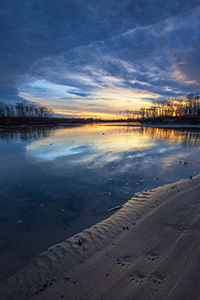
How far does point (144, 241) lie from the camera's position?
11.1 feet

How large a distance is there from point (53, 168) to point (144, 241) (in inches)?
296

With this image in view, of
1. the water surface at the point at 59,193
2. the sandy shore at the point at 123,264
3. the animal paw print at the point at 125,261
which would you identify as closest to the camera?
the sandy shore at the point at 123,264

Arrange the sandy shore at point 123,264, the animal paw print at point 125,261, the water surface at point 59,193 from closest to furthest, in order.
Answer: the sandy shore at point 123,264
the animal paw print at point 125,261
the water surface at point 59,193

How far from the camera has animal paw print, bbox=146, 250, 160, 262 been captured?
284 cm

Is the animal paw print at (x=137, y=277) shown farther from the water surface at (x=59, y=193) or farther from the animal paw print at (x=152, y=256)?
the water surface at (x=59, y=193)

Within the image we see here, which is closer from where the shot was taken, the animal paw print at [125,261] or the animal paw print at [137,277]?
the animal paw print at [137,277]

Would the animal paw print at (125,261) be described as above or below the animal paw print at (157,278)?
below

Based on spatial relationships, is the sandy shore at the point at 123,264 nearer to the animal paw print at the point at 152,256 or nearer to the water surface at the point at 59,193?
the animal paw print at the point at 152,256

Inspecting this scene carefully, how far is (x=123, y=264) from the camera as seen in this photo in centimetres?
280

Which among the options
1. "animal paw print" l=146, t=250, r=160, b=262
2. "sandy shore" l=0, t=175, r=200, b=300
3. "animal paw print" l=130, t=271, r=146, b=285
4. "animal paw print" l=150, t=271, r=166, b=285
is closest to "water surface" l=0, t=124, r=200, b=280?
"sandy shore" l=0, t=175, r=200, b=300

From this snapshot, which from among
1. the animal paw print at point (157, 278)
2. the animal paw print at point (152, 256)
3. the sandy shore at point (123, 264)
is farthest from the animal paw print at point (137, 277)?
the animal paw print at point (152, 256)

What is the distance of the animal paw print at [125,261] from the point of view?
9.16 ft

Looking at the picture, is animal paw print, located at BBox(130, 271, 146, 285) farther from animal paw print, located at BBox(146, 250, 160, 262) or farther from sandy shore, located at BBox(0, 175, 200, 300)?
animal paw print, located at BBox(146, 250, 160, 262)

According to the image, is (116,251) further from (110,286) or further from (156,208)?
(156,208)
